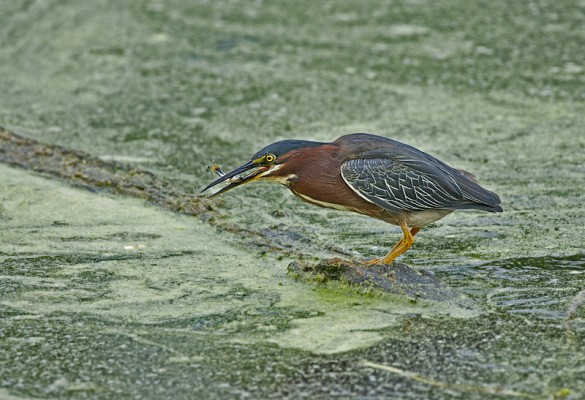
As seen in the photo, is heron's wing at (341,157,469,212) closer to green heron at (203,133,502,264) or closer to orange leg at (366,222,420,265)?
green heron at (203,133,502,264)

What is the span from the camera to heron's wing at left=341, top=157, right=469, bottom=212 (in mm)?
4812

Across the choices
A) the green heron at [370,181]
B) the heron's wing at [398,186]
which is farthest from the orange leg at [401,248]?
the heron's wing at [398,186]

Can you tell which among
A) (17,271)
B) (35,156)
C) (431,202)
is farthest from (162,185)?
(431,202)

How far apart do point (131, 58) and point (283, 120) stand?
6.65ft

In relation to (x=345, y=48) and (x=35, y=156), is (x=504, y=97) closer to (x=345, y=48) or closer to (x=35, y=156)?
(x=345, y=48)

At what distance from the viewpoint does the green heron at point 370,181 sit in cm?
483

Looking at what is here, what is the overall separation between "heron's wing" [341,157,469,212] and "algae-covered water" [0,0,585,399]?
381 millimetres

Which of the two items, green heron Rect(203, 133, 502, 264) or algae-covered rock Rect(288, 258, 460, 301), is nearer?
algae-covered rock Rect(288, 258, 460, 301)

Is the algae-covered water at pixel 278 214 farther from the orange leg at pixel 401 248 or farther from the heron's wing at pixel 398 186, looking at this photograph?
the heron's wing at pixel 398 186

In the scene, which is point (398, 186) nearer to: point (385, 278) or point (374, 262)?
point (374, 262)

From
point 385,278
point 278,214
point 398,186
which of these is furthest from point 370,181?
point 278,214

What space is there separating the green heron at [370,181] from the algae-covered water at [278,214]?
1.11 ft

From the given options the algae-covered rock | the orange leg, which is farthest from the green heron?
the algae-covered rock

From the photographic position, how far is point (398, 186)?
485 cm
